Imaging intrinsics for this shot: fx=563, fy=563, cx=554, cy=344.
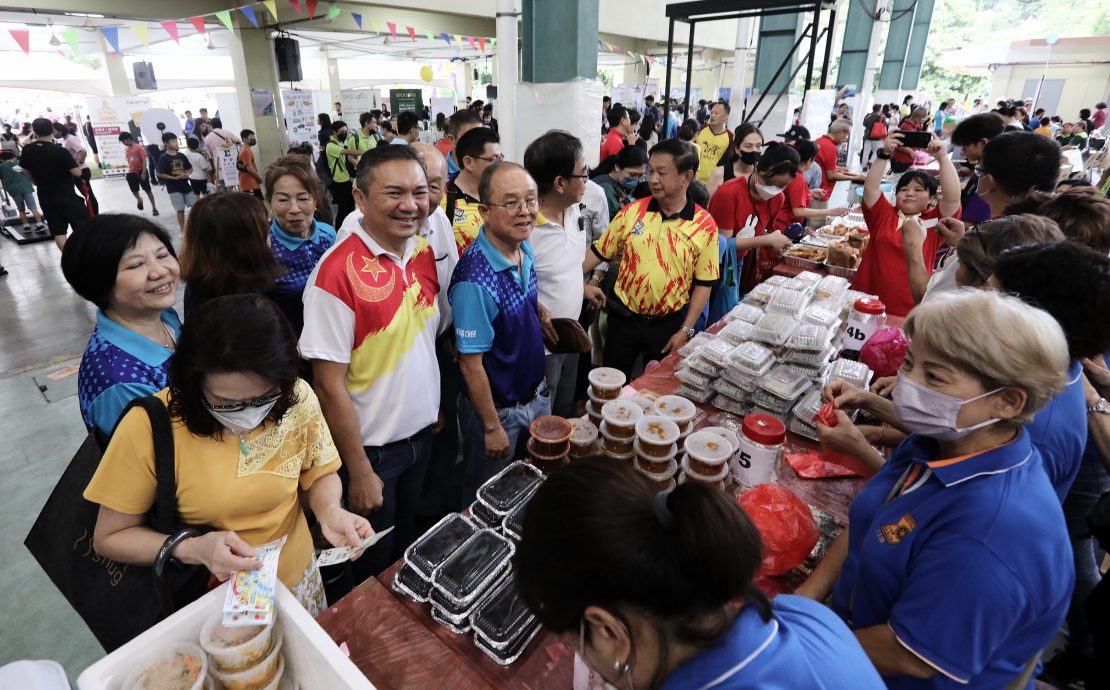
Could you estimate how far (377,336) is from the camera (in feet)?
6.36

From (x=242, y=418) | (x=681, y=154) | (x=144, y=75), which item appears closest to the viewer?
(x=242, y=418)

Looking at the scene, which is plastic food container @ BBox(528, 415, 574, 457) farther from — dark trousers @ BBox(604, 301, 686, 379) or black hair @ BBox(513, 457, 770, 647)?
dark trousers @ BBox(604, 301, 686, 379)

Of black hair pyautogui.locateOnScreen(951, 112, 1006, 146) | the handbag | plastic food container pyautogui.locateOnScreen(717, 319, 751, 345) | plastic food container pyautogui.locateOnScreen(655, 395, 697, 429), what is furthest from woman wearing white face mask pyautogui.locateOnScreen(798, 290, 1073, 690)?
black hair pyautogui.locateOnScreen(951, 112, 1006, 146)

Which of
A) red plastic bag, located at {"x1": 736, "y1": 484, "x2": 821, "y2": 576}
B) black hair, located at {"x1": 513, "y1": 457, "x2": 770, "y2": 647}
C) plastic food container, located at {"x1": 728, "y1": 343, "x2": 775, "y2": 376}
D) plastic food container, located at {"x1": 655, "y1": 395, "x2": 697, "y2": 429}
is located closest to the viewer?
black hair, located at {"x1": 513, "y1": 457, "x2": 770, "y2": 647}

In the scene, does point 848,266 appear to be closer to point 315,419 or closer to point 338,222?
point 315,419

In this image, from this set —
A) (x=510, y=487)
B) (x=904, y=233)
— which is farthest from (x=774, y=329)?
(x=510, y=487)

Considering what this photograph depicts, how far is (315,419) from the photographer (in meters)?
1.58

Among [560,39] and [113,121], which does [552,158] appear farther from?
[113,121]

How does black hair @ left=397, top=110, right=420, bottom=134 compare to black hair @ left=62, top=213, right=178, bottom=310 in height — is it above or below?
above

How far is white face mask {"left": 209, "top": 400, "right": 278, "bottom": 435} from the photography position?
1.34 m

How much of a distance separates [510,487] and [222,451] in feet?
2.59

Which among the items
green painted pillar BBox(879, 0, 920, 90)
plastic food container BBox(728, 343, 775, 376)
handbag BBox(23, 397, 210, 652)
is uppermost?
green painted pillar BBox(879, 0, 920, 90)

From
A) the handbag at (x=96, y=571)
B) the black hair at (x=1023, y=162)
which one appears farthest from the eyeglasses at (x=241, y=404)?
the black hair at (x=1023, y=162)

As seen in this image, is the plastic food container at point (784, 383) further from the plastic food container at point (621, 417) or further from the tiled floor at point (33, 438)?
the tiled floor at point (33, 438)
